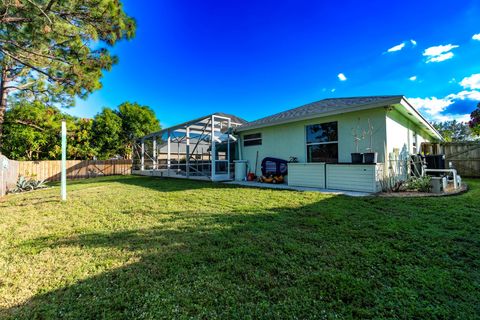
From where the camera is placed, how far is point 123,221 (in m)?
3.71

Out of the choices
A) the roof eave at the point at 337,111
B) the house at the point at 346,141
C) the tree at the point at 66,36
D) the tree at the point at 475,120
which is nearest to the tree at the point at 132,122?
the tree at the point at 66,36

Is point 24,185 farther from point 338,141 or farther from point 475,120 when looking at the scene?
point 475,120

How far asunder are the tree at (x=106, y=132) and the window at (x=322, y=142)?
1506 centimetres

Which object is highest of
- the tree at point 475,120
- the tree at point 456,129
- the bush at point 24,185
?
the tree at point 456,129

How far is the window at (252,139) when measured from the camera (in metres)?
9.72

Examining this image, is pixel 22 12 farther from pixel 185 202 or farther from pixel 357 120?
pixel 357 120

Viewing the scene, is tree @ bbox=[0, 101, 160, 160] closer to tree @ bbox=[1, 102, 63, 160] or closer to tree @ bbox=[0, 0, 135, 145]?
tree @ bbox=[1, 102, 63, 160]

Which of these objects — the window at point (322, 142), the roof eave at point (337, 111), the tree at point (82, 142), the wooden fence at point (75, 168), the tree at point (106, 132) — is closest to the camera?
the roof eave at point (337, 111)

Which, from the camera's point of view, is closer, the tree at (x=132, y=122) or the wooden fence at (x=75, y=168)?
the wooden fence at (x=75, y=168)

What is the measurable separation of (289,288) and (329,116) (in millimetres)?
6746

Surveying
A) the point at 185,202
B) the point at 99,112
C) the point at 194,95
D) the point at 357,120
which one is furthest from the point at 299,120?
the point at 99,112

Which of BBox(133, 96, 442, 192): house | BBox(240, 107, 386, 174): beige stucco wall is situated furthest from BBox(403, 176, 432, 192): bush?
BBox(240, 107, 386, 174): beige stucco wall

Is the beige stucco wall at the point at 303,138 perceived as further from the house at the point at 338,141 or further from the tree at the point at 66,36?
the tree at the point at 66,36

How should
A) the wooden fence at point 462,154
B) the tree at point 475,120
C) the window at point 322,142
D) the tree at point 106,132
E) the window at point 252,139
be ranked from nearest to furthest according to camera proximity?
the window at point 322,142, the window at point 252,139, the wooden fence at point 462,154, the tree at point 475,120, the tree at point 106,132
